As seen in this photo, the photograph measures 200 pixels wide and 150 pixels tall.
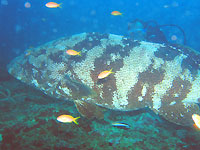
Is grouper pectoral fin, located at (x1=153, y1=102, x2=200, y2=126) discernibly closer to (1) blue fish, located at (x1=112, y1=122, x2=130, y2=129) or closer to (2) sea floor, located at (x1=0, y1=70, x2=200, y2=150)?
(2) sea floor, located at (x1=0, y1=70, x2=200, y2=150)

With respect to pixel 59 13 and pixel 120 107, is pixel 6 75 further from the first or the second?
pixel 59 13

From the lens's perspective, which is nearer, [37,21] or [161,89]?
[161,89]

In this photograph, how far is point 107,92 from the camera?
10.8 ft

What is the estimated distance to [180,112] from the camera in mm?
3150

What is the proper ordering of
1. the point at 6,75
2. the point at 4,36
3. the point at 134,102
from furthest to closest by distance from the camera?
the point at 4,36 < the point at 6,75 < the point at 134,102

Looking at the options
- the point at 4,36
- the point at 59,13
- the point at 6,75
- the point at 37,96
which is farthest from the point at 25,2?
the point at 37,96

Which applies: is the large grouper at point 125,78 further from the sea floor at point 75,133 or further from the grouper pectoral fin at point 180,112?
the sea floor at point 75,133

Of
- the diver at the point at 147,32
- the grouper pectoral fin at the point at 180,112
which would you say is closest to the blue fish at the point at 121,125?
the grouper pectoral fin at the point at 180,112

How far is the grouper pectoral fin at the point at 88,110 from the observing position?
2862 mm

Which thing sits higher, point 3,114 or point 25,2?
point 25,2

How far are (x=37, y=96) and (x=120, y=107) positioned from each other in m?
2.63

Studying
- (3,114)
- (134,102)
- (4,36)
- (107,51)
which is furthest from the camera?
(4,36)

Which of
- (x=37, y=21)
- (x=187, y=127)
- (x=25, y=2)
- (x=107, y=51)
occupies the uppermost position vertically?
(x=25, y=2)

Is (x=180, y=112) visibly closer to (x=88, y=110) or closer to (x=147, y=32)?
(x=88, y=110)
